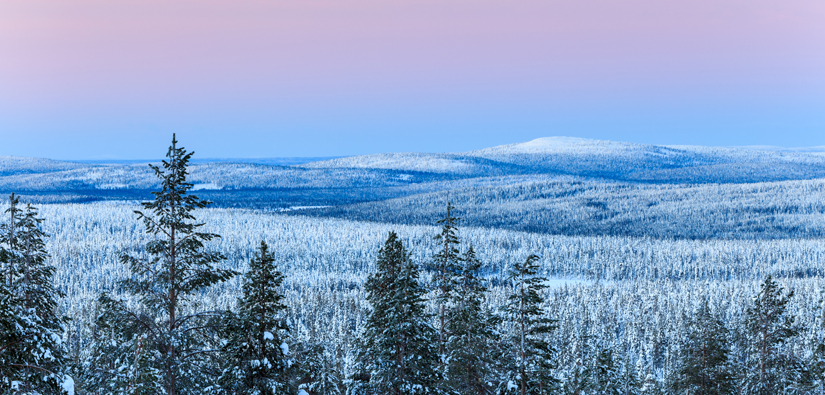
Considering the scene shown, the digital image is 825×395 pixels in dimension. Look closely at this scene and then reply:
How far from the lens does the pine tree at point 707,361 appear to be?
33844mm

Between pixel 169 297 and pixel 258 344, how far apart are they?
3.00m

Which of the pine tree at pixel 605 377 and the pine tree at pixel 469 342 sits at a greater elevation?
the pine tree at pixel 469 342

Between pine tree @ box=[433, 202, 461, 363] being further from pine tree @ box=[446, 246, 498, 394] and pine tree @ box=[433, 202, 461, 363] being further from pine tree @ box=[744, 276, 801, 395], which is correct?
pine tree @ box=[744, 276, 801, 395]

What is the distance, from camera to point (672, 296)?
15800 cm

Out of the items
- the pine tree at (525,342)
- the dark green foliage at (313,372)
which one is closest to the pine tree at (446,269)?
the pine tree at (525,342)

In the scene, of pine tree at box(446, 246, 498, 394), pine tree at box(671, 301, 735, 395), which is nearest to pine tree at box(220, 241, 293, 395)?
pine tree at box(446, 246, 498, 394)

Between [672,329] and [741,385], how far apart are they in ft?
327

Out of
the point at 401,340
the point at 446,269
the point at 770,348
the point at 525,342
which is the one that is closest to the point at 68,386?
the point at 401,340

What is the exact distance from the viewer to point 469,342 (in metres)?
25.3

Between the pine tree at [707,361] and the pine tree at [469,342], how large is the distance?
13984 millimetres

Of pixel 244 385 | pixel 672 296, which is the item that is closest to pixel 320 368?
pixel 244 385

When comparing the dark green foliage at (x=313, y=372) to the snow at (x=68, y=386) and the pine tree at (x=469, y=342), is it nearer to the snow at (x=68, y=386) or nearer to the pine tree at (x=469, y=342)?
the pine tree at (x=469, y=342)

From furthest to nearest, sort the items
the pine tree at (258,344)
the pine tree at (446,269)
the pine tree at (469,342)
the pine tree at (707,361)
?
the pine tree at (707,361)
the pine tree at (446,269)
the pine tree at (469,342)
the pine tree at (258,344)

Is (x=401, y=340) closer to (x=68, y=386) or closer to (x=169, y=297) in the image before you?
(x=169, y=297)
